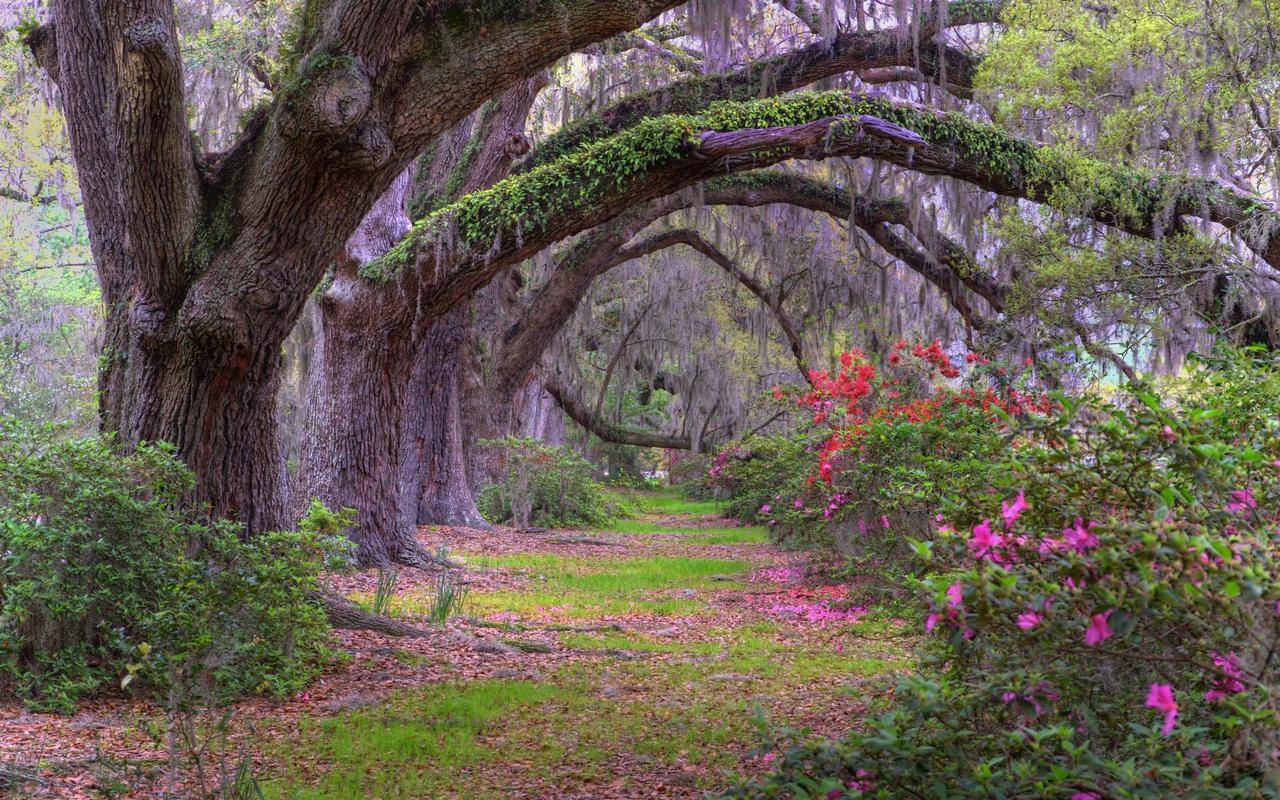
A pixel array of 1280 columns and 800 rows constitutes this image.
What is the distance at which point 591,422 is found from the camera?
72.3ft

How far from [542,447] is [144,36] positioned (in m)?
9.93

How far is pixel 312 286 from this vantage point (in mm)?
5684

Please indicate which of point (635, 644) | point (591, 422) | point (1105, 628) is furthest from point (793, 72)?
point (591, 422)

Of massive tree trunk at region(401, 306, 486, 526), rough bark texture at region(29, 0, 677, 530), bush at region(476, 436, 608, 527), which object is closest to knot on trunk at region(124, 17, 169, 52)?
rough bark texture at region(29, 0, 677, 530)

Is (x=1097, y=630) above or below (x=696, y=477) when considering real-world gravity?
above

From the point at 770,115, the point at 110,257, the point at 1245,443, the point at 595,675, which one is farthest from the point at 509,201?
the point at 1245,443

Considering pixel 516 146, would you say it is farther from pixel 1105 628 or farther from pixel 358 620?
pixel 1105 628

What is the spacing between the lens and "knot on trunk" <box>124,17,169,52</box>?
5035 millimetres

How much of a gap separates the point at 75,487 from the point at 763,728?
3422 millimetres

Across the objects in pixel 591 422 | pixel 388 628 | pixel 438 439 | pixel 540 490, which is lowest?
pixel 388 628

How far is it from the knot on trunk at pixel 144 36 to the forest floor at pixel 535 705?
123 inches

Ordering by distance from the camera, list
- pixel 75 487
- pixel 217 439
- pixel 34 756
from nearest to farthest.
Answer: pixel 34 756
pixel 75 487
pixel 217 439

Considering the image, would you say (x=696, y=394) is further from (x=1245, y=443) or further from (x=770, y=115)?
(x=1245, y=443)

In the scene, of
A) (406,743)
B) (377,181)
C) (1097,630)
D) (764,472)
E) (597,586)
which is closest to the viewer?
(1097,630)
